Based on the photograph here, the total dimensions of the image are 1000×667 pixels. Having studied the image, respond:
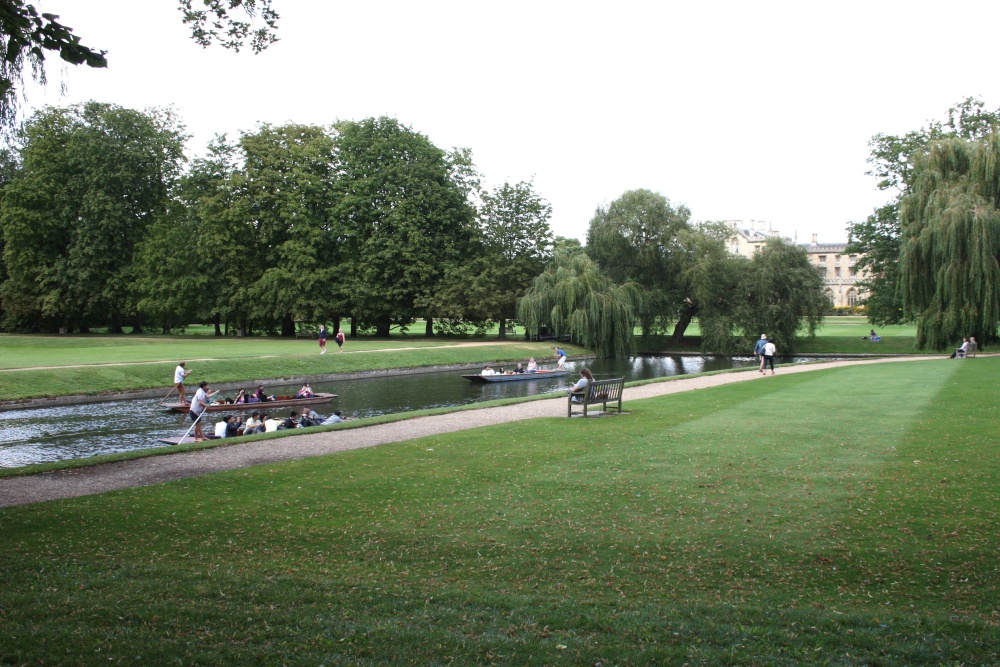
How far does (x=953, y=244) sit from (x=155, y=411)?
38.2m

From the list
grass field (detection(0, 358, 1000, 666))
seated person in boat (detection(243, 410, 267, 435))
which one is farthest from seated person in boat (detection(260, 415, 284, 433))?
grass field (detection(0, 358, 1000, 666))

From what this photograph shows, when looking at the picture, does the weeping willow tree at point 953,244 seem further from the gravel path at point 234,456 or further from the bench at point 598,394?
the bench at point 598,394

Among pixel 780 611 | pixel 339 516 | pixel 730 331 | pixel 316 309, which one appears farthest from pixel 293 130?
pixel 780 611

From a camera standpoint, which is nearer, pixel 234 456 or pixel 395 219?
pixel 234 456

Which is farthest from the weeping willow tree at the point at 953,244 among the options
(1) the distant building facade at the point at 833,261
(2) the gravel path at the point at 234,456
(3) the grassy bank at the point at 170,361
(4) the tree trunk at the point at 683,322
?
(1) the distant building facade at the point at 833,261

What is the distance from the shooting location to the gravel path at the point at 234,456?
10.1 m

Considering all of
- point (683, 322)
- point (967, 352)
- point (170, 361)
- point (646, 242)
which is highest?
point (646, 242)

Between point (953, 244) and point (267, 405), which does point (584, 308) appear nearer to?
point (953, 244)

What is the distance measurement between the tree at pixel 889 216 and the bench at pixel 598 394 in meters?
43.2

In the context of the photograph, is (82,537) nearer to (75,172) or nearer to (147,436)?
(147,436)

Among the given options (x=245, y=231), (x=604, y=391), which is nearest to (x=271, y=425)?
(x=604, y=391)

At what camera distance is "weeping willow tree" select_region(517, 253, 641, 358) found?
49719 millimetres

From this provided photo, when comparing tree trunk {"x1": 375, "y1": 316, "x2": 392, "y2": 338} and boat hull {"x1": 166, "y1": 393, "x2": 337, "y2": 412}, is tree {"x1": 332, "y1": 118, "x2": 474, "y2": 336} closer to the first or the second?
tree trunk {"x1": 375, "y1": 316, "x2": 392, "y2": 338}

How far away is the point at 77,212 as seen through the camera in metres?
57.4
